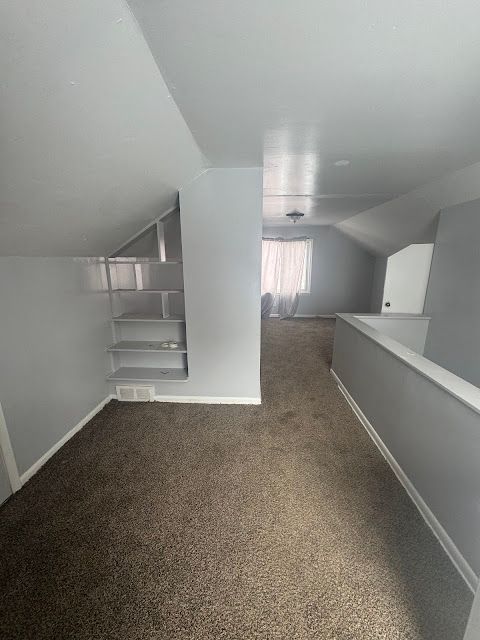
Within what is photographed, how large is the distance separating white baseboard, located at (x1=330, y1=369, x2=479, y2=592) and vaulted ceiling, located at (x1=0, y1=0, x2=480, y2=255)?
78.0 inches

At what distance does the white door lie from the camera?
9.96 ft

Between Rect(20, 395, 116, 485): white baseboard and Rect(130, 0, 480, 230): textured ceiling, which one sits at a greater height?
Rect(130, 0, 480, 230): textured ceiling

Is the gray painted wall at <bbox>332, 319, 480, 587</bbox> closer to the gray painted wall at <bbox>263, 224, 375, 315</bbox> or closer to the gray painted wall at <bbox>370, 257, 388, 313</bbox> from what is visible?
the gray painted wall at <bbox>370, 257, 388, 313</bbox>

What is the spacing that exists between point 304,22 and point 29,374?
7.29 feet

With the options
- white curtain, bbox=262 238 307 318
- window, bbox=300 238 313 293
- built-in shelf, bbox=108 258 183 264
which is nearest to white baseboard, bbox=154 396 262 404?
built-in shelf, bbox=108 258 183 264

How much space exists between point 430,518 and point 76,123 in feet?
7.94

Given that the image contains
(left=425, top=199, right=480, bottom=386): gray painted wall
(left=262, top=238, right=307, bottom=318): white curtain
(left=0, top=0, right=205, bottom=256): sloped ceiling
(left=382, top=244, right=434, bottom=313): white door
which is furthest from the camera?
(left=262, top=238, right=307, bottom=318): white curtain

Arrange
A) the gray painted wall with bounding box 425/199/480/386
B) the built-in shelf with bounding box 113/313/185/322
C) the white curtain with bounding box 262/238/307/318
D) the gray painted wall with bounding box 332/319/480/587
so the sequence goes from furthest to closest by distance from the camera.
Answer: the white curtain with bounding box 262/238/307/318
the built-in shelf with bounding box 113/313/185/322
the gray painted wall with bounding box 425/199/480/386
the gray painted wall with bounding box 332/319/480/587

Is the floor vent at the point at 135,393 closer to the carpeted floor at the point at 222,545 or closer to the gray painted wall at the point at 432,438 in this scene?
the carpeted floor at the point at 222,545

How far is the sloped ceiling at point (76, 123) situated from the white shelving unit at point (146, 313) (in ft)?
2.68

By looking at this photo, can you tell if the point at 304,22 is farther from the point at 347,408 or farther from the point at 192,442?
the point at 347,408

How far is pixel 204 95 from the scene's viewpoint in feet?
3.63

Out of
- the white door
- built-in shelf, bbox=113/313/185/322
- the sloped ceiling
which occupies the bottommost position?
built-in shelf, bbox=113/313/185/322

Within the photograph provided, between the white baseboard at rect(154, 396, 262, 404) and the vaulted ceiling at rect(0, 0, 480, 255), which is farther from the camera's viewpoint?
the white baseboard at rect(154, 396, 262, 404)
